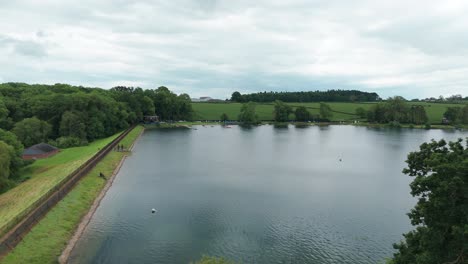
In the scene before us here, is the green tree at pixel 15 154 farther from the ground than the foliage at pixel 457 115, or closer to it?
closer to it

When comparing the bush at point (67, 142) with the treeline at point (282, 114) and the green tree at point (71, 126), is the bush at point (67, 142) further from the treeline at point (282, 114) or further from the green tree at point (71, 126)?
the treeline at point (282, 114)

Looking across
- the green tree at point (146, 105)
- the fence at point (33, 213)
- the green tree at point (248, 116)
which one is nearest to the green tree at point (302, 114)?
the green tree at point (248, 116)

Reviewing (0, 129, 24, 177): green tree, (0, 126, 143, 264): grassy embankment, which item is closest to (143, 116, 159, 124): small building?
(0, 129, 24, 177): green tree

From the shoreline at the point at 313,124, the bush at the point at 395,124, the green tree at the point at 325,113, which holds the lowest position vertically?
the shoreline at the point at 313,124

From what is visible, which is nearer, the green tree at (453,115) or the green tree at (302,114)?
the green tree at (453,115)

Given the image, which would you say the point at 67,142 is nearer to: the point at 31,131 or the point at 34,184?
the point at 31,131

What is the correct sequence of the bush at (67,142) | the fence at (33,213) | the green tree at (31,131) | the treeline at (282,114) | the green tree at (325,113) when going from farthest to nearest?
the green tree at (325,113)
the treeline at (282,114)
the bush at (67,142)
the green tree at (31,131)
the fence at (33,213)
